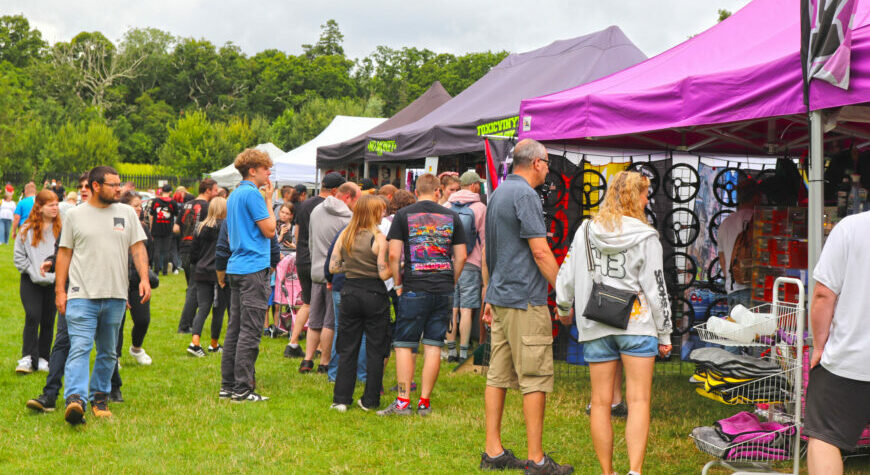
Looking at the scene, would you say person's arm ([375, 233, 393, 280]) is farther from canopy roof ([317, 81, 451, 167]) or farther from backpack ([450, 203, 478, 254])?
canopy roof ([317, 81, 451, 167])

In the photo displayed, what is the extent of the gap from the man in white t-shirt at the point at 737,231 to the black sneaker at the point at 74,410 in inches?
199

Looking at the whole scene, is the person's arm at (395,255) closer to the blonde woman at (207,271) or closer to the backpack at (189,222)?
the blonde woman at (207,271)

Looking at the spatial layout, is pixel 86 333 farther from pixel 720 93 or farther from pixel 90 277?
pixel 720 93

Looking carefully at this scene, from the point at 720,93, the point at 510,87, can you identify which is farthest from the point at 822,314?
the point at 510,87

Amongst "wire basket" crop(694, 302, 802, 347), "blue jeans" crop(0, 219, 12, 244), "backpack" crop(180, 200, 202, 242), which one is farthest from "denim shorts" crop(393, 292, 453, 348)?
"blue jeans" crop(0, 219, 12, 244)

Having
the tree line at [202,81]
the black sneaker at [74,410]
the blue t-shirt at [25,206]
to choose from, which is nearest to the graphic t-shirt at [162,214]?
the blue t-shirt at [25,206]

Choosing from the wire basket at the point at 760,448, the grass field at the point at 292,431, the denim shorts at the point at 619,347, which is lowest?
the grass field at the point at 292,431

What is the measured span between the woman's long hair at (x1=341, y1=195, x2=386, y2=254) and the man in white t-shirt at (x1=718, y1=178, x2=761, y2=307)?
3.00 meters

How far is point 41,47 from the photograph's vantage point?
6675 centimetres

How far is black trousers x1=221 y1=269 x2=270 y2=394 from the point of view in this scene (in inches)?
237

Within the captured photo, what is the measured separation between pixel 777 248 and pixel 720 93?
5.13 feet

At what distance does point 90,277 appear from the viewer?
207 inches

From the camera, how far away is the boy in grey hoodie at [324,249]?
697cm

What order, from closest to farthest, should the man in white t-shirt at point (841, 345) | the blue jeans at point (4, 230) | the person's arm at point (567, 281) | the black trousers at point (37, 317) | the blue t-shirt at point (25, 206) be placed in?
the man in white t-shirt at point (841, 345) → the person's arm at point (567, 281) → the black trousers at point (37, 317) → the blue t-shirt at point (25, 206) → the blue jeans at point (4, 230)
